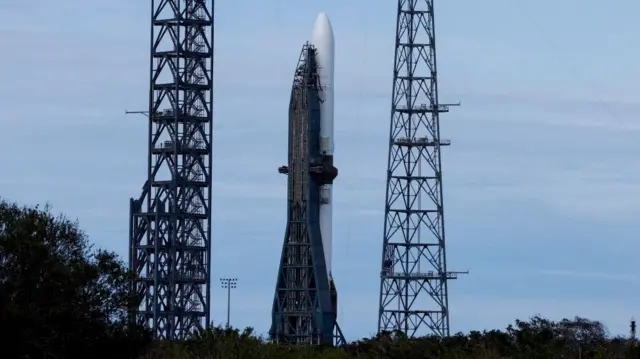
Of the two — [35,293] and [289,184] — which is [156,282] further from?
[35,293]

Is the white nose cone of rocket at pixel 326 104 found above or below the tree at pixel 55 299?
above

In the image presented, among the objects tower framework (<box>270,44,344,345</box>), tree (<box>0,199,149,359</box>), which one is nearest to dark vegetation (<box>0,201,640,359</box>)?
tree (<box>0,199,149,359</box>)

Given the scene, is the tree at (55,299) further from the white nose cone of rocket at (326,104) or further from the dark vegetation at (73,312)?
the white nose cone of rocket at (326,104)

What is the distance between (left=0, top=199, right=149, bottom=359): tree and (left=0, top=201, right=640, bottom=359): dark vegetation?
0.03 metres

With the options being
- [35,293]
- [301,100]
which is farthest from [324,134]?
[35,293]

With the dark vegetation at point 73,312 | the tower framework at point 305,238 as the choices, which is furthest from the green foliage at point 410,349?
the tower framework at point 305,238

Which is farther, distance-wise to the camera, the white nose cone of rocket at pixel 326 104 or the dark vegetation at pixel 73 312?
the white nose cone of rocket at pixel 326 104

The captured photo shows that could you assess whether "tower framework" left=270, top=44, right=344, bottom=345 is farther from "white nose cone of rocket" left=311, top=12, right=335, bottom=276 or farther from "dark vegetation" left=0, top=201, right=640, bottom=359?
"dark vegetation" left=0, top=201, right=640, bottom=359

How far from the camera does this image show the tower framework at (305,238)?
354 feet

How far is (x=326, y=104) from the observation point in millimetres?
111000

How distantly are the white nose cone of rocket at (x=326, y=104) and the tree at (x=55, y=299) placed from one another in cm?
4243

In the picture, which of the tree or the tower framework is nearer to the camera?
the tree

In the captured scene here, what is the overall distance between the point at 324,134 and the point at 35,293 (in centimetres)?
4810

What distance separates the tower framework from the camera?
108 meters
